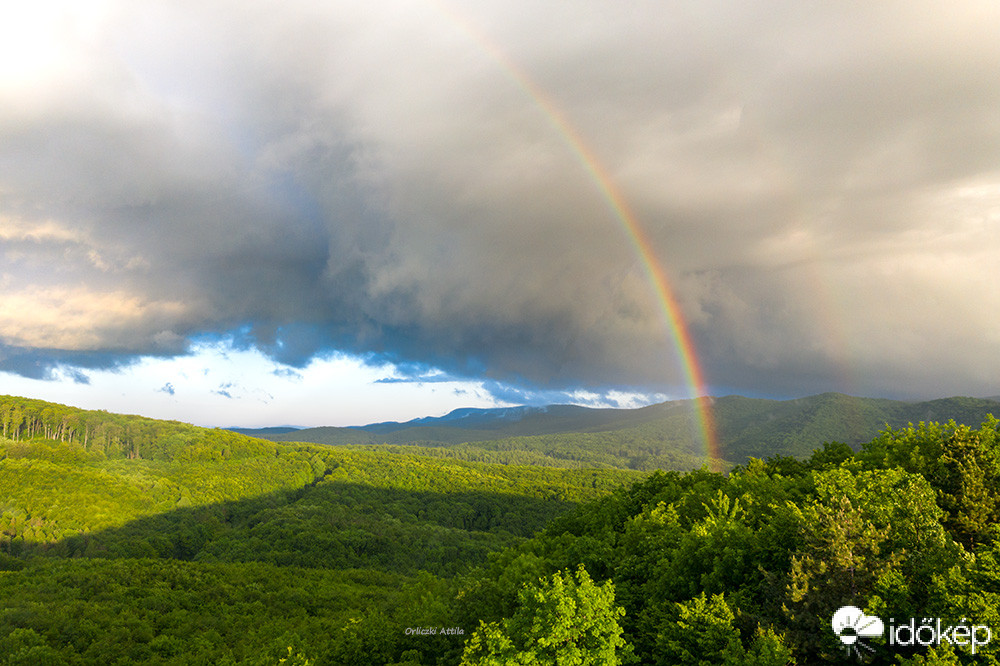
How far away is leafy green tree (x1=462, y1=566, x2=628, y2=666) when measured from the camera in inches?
1144

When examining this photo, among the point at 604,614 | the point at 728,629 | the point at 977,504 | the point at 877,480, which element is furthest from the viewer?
the point at 877,480

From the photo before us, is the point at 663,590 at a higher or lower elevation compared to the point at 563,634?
lower

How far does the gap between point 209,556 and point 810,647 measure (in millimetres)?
182588

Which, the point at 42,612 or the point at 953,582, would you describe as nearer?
the point at 953,582

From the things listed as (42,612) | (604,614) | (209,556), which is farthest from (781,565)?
(209,556)

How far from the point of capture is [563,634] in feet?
95.5

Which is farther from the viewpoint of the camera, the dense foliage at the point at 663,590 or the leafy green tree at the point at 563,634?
the leafy green tree at the point at 563,634

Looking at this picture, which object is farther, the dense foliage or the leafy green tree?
the leafy green tree

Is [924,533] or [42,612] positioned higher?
[924,533]

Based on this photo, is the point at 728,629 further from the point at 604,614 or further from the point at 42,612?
the point at 42,612

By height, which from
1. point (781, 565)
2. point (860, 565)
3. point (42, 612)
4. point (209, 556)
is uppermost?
point (860, 565)

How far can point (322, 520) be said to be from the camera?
647 feet

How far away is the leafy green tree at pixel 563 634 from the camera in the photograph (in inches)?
1144

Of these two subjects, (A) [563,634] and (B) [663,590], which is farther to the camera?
(B) [663,590]
